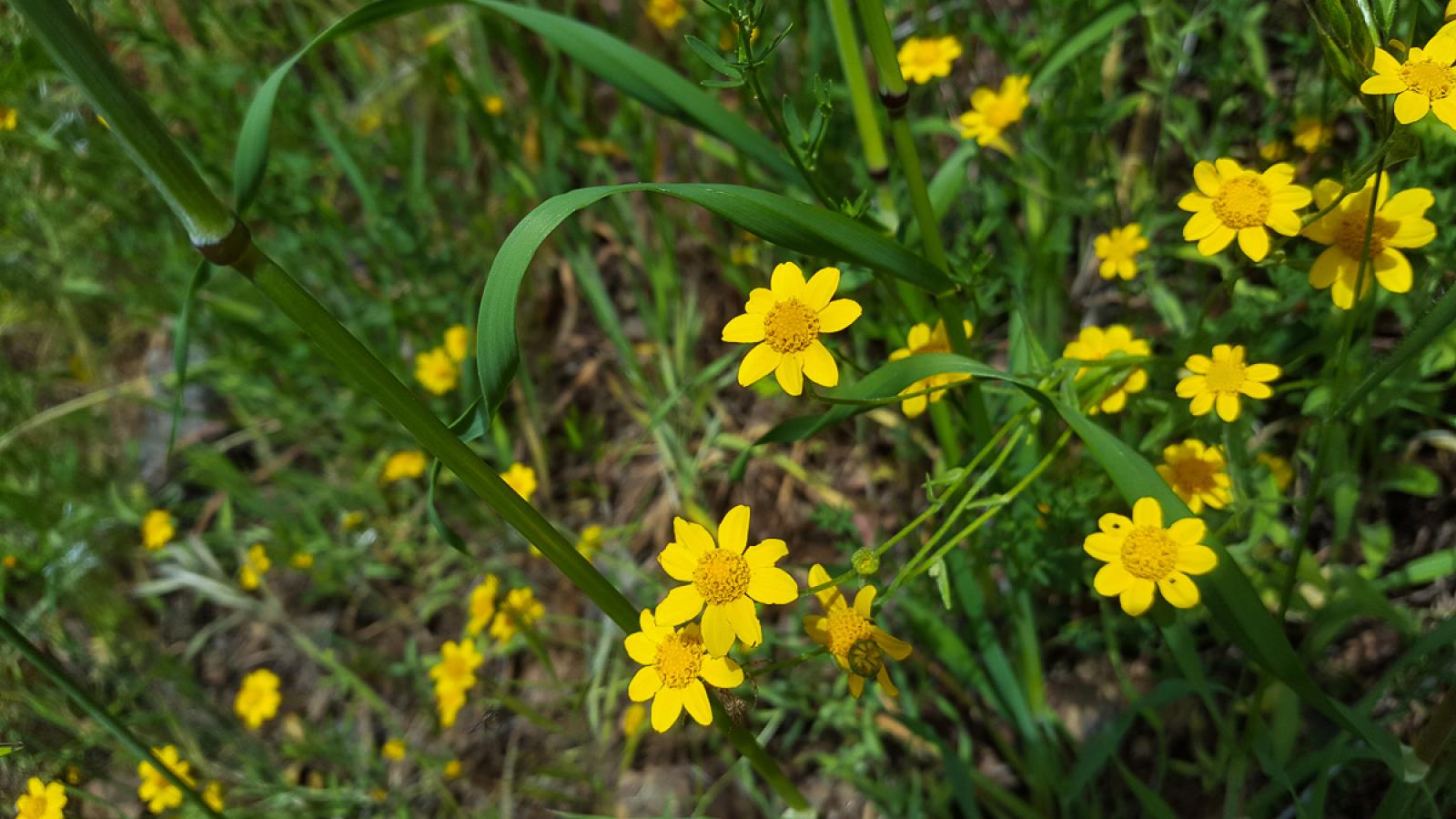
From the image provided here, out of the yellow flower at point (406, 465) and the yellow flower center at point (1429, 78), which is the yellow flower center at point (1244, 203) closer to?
the yellow flower center at point (1429, 78)

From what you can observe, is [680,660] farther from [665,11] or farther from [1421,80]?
[665,11]

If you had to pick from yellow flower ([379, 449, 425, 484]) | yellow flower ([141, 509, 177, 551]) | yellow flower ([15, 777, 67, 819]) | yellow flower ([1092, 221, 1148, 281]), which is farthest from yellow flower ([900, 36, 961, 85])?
yellow flower ([141, 509, 177, 551])

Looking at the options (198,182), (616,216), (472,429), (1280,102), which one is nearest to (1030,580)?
(472,429)

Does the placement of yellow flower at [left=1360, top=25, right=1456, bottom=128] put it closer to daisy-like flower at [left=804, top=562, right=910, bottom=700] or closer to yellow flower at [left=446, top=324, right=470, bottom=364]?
daisy-like flower at [left=804, top=562, right=910, bottom=700]

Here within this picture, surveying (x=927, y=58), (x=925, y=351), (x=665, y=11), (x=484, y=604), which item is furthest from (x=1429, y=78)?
(x=665, y=11)

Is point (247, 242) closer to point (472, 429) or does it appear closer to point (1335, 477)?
point (472, 429)

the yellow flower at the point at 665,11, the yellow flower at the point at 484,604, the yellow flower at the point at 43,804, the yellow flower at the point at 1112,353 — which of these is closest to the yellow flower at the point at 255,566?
the yellow flower at the point at 484,604
